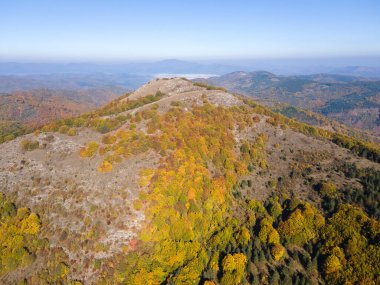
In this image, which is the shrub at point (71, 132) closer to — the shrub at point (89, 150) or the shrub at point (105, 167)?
the shrub at point (89, 150)

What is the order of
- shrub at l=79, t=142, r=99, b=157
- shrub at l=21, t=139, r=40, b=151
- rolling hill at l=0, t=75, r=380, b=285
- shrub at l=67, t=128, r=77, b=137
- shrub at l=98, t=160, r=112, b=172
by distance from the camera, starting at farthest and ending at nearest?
1. shrub at l=67, t=128, r=77, b=137
2. shrub at l=21, t=139, r=40, b=151
3. shrub at l=79, t=142, r=99, b=157
4. shrub at l=98, t=160, r=112, b=172
5. rolling hill at l=0, t=75, r=380, b=285

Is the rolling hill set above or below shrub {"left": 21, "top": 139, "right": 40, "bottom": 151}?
below

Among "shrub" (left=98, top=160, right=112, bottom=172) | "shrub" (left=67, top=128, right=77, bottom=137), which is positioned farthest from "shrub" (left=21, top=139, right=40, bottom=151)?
"shrub" (left=98, top=160, right=112, bottom=172)

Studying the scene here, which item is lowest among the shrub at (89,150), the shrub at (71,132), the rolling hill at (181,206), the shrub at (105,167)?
the rolling hill at (181,206)

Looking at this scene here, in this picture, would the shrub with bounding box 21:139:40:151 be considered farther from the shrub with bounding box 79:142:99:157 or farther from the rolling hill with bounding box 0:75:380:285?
the shrub with bounding box 79:142:99:157

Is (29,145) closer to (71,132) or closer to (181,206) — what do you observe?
(71,132)

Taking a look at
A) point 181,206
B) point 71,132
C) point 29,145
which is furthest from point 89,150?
point 181,206

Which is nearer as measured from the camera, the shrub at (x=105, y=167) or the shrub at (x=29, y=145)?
the shrub at (x=105, y=167)

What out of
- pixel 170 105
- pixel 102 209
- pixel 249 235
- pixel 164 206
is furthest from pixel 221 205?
pixel 170 105

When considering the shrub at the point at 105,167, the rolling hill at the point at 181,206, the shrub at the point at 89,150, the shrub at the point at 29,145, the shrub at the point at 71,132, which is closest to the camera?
the rolling hill at the point at 181,206

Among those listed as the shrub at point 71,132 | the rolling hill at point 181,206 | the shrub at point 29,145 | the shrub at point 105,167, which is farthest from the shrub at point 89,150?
the shrub at point 29,145
